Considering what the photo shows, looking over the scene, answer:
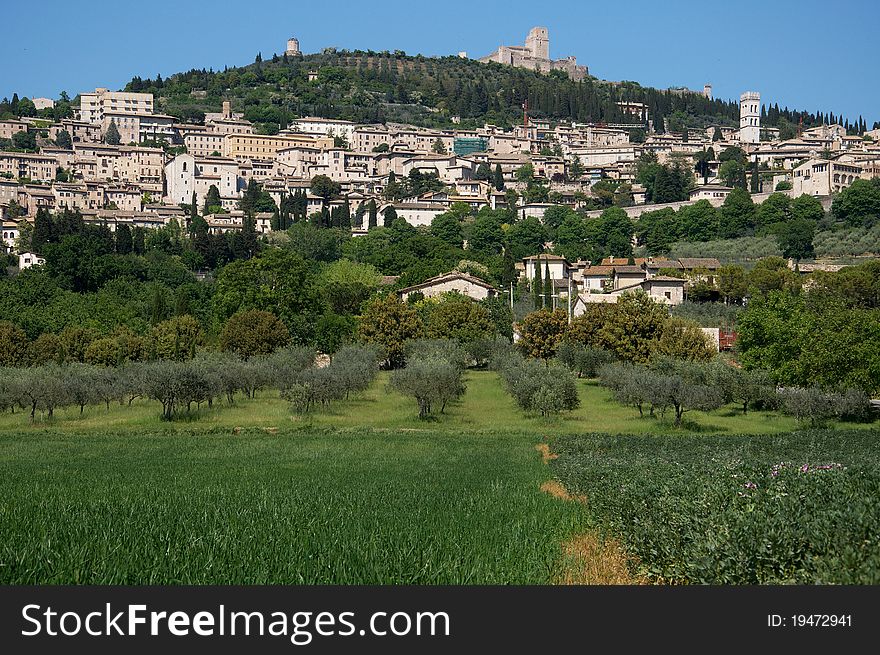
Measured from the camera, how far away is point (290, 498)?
16688mm

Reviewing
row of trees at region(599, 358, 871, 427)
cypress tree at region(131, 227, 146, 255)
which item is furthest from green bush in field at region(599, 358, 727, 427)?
cypress tree at region(131, 227, 146, 255)

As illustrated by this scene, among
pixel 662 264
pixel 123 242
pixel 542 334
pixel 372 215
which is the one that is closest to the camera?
pixel 542 334

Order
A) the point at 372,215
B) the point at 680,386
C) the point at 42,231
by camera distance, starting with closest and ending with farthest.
Answer: the point at 680,386, the point at 42,231, the point at 372,215

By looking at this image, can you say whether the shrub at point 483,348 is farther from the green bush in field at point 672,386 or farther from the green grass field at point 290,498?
the green grass field at point 290,498

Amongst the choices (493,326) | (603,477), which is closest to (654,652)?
(603,477)

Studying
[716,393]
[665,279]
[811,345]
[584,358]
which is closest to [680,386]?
[716,393]

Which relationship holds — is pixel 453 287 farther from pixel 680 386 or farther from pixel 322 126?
pixel 322 126

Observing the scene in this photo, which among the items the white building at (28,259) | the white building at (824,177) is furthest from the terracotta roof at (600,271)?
the white building at (824,177)

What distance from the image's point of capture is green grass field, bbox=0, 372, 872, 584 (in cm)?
1034

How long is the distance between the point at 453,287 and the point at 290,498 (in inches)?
2246

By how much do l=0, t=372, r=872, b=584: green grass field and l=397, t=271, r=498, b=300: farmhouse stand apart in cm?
3481

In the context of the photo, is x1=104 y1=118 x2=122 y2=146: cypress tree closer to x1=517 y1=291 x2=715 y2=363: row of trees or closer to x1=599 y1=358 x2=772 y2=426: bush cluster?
x1=517 y1=291 x2=715 y2=363: row of trees

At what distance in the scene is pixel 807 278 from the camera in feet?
232

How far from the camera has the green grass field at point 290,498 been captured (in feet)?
33.9
